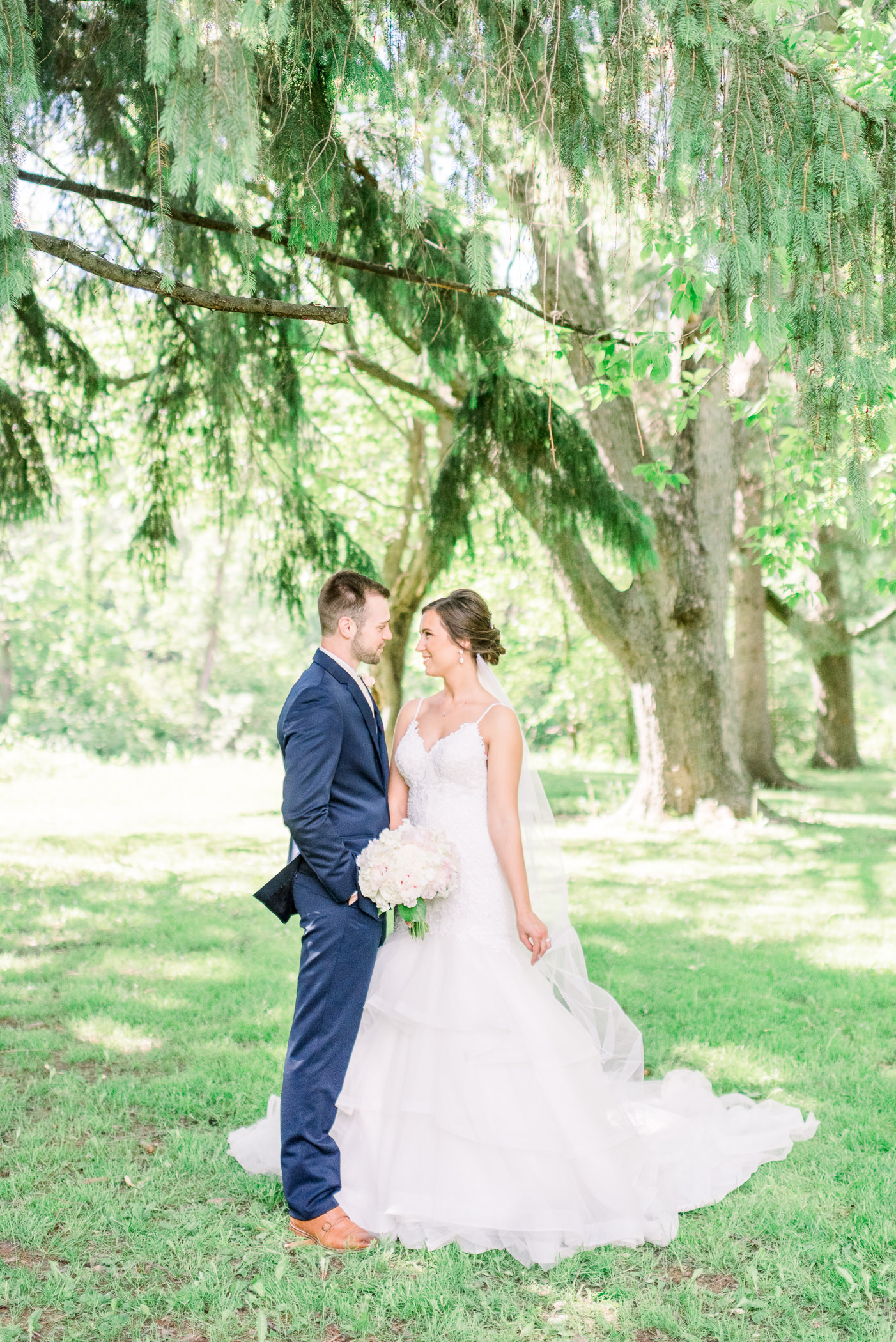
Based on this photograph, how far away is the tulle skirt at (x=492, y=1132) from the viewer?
11.1ft

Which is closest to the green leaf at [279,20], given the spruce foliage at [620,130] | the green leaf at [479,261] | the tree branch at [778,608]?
the spruce foliage at [620,130]

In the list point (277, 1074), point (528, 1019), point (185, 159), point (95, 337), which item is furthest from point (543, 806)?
point (95, 337)

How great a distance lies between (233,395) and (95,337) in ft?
22.2

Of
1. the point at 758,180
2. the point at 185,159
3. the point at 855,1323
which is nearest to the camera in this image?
the point at 185,159

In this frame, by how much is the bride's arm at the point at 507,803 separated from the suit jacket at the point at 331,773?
0.42 metres

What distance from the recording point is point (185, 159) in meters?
2.45

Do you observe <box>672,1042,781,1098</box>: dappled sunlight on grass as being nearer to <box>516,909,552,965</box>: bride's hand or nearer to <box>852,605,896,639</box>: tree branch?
<box>516,909,552,965</box>: bride's hand

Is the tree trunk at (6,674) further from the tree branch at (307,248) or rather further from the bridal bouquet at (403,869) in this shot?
the bridal bouquet at (403,869)

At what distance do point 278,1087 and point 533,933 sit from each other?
1721mm

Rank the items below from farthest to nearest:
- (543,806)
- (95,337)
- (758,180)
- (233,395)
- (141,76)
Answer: (95,337) → (233,395) → (543,806) → (141,76) → (758,180)

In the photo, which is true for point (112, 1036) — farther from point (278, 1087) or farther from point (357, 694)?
point (357, 694)

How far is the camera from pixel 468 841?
383cm

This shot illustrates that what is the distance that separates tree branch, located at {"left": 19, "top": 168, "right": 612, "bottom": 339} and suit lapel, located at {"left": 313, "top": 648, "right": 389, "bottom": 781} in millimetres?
1580

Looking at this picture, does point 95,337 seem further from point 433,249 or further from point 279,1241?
point 279,1241
